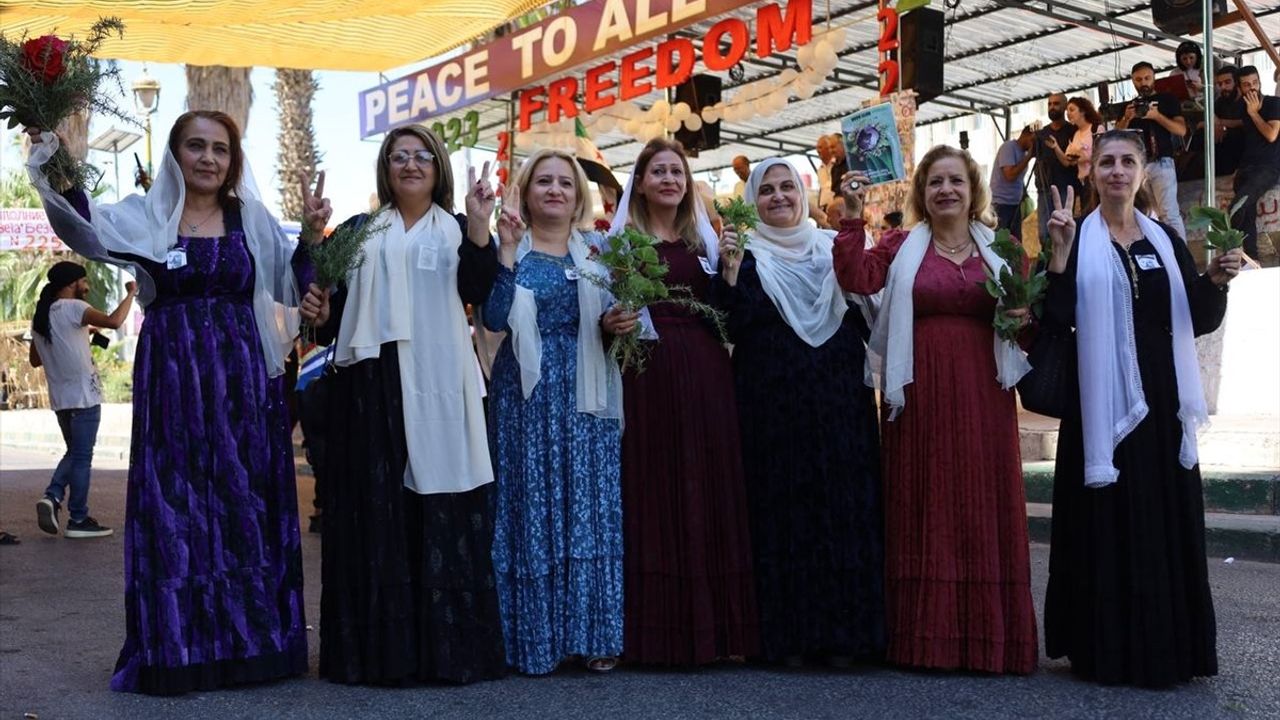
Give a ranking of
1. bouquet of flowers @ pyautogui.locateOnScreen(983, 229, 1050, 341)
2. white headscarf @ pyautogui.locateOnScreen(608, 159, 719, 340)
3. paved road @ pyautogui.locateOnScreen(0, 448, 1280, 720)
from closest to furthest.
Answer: paved road @ pyautogui.locateOnScreen(0, 448, 1280, 720)
bouquet of flowers @ pyautogui.locateOnScreen(983, 229, 1050, 341)
white headscarf @ pyautogui.locateOnScreen(608, 159, 719, 340)

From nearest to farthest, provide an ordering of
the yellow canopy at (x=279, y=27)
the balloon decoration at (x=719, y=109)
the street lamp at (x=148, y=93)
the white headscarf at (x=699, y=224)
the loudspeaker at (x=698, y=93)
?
1. the white headscarf at (x=699, y=224)
2. the yellow canopy at (x=279, y=27)
3. the balloon decoration at (x=719, y=109)
4. the loudspeaker at (x=698, y=93)
5. the street lamp at (x=148, y=93)

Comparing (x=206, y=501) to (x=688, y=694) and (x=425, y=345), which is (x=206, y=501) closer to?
(x=425, y=345)

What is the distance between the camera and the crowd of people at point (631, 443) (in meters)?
4.80

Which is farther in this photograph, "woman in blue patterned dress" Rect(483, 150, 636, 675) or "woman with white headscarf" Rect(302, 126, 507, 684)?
"woman in blue patterned dress" Rect(483, 150, 636, 675)

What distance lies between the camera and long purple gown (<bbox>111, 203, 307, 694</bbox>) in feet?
15.6

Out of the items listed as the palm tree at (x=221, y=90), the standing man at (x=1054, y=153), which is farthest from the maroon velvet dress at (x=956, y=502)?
the palm tree at (x=221, y=90)

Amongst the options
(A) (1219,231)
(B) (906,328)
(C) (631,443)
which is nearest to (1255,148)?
(A) (1219,231)

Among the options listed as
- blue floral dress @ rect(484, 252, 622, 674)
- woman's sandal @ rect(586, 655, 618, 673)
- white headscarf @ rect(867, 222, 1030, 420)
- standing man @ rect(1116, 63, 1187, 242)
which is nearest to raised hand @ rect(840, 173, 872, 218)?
white headscarf @ rect(867, 222, 1030, 420)

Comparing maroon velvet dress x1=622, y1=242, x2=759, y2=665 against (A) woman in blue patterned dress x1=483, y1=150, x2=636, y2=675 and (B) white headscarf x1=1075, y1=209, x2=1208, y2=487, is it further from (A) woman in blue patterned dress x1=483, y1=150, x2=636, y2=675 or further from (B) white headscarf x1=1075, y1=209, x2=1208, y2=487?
(B) white headscarf x1=1075, y1=209, x2=1208, y2=487

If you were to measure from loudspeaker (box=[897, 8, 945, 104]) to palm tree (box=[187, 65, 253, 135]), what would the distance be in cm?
1325

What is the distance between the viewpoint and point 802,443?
518 cm

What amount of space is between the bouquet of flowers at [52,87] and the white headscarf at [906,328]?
2888 mm

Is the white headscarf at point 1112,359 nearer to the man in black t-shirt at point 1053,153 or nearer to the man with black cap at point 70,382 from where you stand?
the man with black cap at point 70,382

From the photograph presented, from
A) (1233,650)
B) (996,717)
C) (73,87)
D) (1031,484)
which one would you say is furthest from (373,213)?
(1031,484)
